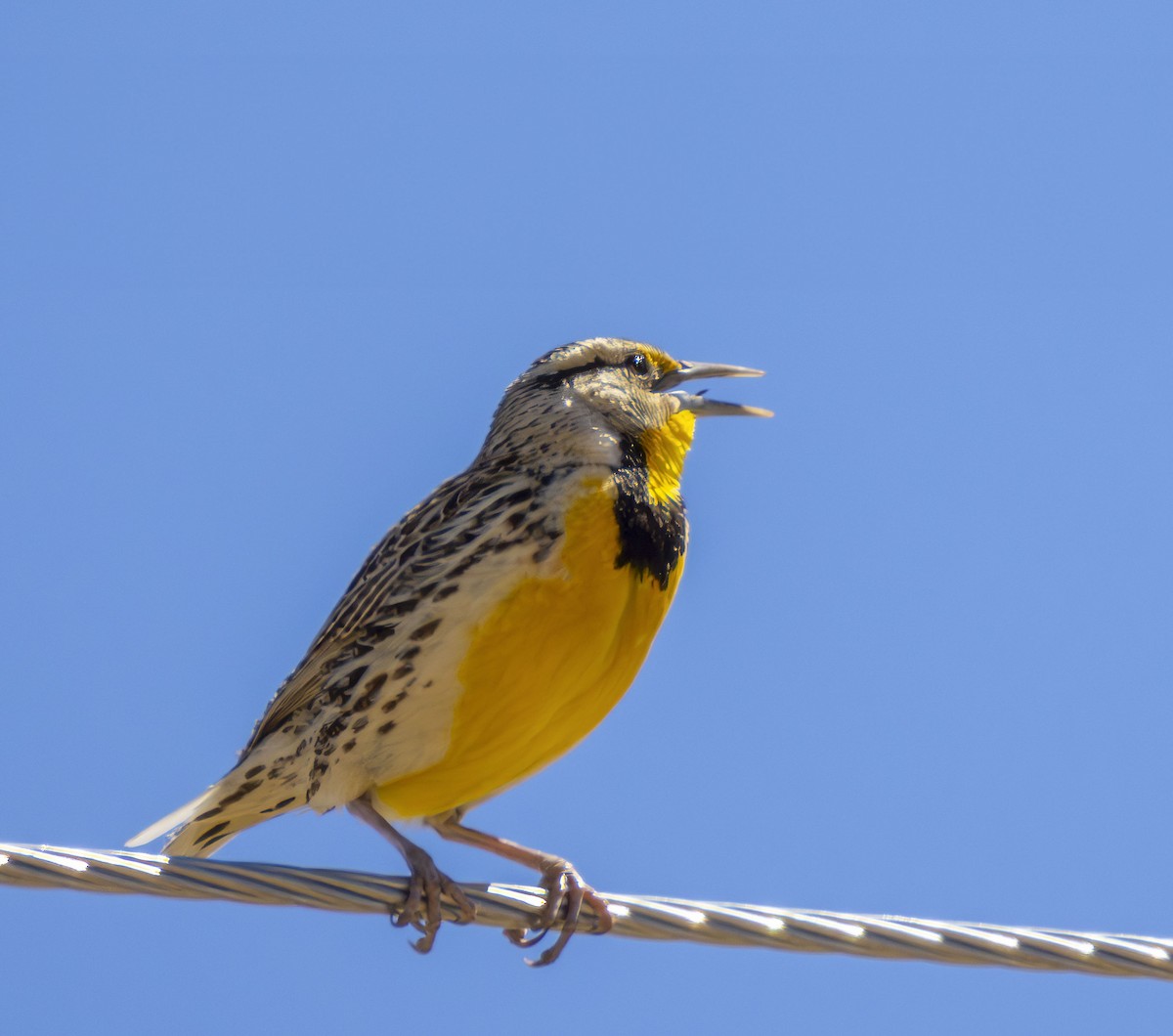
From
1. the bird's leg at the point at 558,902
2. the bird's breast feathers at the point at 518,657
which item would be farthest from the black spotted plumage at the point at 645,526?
the bird's leg at the point at 558,902

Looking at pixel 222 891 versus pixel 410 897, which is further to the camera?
pixel 410 897

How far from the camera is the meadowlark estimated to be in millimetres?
4324

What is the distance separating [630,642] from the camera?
4449 millimetres

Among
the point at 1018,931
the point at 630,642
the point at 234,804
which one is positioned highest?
the point at 630,642

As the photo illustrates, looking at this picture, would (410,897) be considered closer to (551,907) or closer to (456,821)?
(551,907)

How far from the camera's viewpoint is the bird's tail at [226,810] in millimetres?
4711

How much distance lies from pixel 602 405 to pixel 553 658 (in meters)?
0.91

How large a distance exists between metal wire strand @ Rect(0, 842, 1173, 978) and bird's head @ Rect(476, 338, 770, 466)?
1.62 meters

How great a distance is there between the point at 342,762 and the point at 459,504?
0.72m

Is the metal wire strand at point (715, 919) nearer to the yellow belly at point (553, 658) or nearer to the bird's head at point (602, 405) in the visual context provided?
the yellow belly at point (553, 658)

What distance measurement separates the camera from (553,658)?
430cm

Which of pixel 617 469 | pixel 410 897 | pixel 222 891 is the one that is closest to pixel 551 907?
pixel 410 897

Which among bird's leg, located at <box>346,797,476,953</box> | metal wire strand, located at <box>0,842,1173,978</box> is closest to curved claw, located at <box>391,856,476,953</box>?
bird's leg, located at <box>346,797,476,953</box>

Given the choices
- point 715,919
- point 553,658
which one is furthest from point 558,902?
point 715,919
